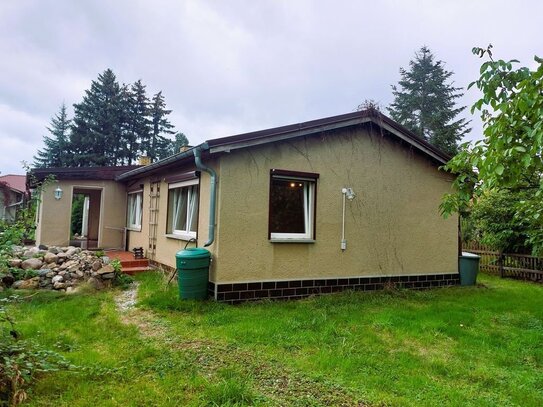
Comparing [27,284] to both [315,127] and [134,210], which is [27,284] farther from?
[315,127]

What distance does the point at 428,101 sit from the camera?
101 ft

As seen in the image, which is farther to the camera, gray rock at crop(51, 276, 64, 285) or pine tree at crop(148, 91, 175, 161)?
pine tree at crop(148, 91, 175, 161)

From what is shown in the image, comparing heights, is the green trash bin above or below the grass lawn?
above

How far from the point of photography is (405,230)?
8352 mm

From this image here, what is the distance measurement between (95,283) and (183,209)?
98.3 inches

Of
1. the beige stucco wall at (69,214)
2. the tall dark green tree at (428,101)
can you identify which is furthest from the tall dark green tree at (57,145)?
the tall dark green tree at (428,101)

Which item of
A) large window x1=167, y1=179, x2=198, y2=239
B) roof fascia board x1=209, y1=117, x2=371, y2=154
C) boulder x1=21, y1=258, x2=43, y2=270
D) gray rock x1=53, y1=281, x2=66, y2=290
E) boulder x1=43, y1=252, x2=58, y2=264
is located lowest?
gray rock x1=53, y1=281, x2=66, y2=290

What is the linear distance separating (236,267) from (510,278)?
9284 millimetres

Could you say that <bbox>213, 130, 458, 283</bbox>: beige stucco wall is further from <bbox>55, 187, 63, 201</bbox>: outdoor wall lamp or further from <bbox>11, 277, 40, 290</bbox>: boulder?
<bbox>55, 187, 63, 201</bbox>: outdoor wall lamp

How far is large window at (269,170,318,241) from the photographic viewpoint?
6922 millimetres

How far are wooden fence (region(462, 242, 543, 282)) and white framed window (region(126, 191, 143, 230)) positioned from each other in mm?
11872

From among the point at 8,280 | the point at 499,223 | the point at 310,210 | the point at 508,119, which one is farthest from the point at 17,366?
the point at 499,223

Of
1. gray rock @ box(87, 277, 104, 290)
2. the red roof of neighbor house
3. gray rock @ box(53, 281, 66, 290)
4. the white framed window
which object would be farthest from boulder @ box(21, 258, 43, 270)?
the red roof of neighbor house

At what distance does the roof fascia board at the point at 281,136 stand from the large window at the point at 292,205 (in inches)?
26.2
